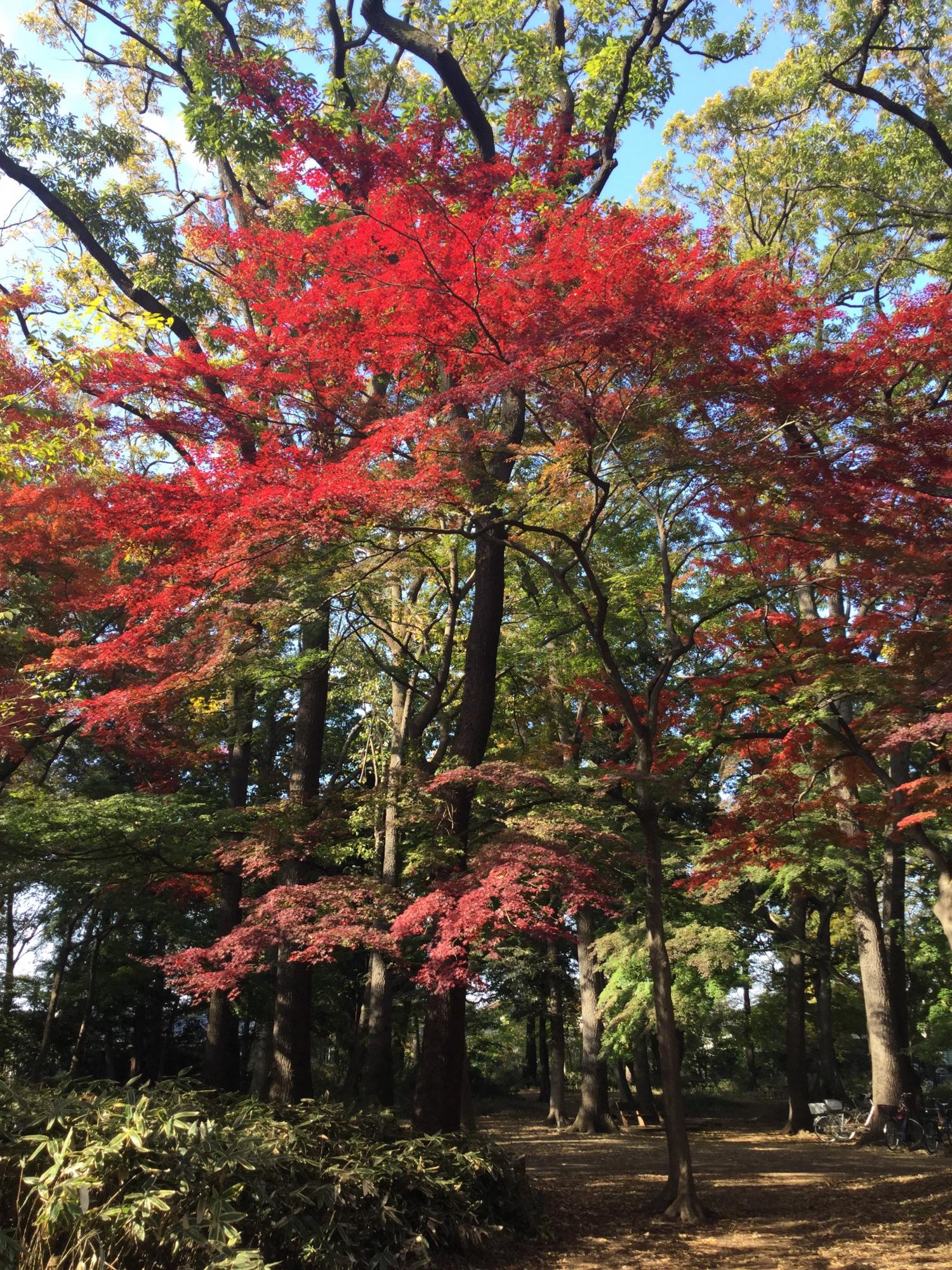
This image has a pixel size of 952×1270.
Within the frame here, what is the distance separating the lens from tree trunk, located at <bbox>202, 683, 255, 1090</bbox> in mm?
11992

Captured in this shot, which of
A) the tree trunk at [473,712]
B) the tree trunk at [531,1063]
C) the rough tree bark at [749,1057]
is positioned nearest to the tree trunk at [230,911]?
the tree trunk at [473,712]

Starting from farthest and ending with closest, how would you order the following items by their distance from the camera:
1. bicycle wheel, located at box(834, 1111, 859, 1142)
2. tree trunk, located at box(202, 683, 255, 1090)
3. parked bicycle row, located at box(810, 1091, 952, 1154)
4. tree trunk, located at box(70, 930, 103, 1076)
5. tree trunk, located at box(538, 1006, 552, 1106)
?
tree trunk, located at box(538, 1006, 552, 1106), tree trunk, located at box(70, 930, 103, 1076), bicycle wheel, located at box(834, 1111, 859, 1142), parked bicycle row, located at box(810, 1091, 952, 1154), tree trunk, located at box(202, 683, 255, 1090)

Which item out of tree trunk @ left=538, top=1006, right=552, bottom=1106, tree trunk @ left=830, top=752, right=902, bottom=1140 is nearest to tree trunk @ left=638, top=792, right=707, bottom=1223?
tree trunk @ left=830, top=752, right=902, bottom=1140

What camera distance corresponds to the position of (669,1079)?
7.27 metres

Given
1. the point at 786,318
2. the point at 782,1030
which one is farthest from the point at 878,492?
the point at 782,1030

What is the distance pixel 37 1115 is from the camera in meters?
4.36

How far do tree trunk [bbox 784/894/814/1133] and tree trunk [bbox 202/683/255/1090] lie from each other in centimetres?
1027

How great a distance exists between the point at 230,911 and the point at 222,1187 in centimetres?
862

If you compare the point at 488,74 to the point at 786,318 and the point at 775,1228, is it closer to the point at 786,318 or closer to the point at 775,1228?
the point at 786,318

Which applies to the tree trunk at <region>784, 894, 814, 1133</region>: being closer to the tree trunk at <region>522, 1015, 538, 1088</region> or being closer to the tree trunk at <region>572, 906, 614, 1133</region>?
the tree trunk at <region>572, 906, 614, 1133</region>

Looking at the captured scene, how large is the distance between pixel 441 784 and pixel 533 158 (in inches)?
273

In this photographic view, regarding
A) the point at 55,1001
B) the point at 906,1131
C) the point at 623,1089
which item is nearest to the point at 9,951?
the point at 55,1001

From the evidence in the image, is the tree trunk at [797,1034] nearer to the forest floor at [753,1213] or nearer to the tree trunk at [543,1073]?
the forest floor at [753,1213]

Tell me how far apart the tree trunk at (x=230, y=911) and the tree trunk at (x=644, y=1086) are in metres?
9.37
